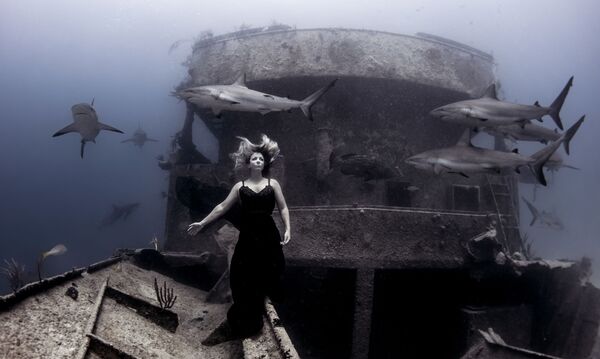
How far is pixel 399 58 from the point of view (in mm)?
8961

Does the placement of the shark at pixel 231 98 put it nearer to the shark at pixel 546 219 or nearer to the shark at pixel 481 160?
the shark at pixel 481 160

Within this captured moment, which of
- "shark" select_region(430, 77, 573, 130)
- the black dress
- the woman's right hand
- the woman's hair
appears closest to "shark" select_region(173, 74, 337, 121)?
the woman's hair

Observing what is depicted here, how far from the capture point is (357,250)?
4777 millimetres

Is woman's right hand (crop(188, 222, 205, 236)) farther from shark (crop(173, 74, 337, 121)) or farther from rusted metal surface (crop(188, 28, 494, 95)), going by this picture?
rusted metal surface (crop(188, 28, 494, 95))

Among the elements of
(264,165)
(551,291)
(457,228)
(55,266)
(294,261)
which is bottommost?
(55,266)

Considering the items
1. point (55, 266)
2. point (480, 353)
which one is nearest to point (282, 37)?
point (480, 353)

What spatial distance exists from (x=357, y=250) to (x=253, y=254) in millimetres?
1774

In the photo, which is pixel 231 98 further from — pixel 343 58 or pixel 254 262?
pixel 343 58

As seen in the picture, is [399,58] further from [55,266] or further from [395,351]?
[55,266]

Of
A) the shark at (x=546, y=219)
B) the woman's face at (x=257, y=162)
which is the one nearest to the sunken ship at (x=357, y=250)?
the woman's face at (x=257, y=162)

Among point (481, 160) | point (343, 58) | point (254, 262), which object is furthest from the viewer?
point (343, 58)

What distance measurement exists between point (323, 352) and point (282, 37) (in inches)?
294

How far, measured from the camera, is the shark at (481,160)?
17.3 feet

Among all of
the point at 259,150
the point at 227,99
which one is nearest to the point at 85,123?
the point at 227,99
